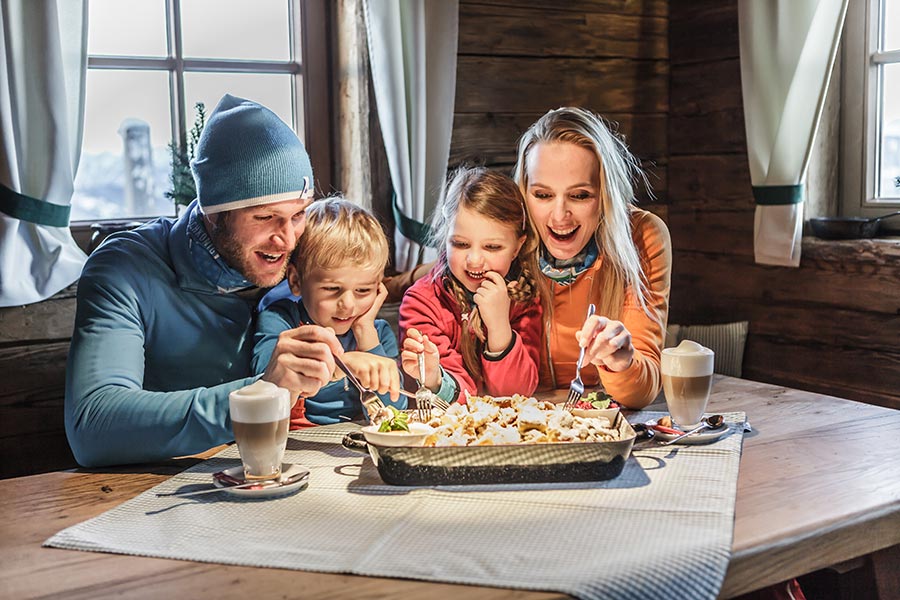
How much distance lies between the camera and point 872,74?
3.00 m

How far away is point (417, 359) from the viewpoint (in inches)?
69.2

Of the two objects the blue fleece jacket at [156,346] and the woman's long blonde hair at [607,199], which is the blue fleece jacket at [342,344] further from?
the woman's long blonde hair at [607,199]

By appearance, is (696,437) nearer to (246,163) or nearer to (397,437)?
(397,437)

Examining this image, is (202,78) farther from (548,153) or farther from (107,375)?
(107,375)

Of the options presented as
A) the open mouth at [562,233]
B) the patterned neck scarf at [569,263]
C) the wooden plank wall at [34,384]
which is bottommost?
the wooden plank wall at [34,384]

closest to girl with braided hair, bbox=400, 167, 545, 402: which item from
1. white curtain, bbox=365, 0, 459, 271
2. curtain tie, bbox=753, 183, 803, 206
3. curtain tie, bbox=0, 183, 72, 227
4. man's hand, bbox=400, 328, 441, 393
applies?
man's hand, bbox=400, 328, 441, 393

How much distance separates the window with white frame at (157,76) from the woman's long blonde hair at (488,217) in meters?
1.09

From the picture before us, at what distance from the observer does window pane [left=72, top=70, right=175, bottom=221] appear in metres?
2.72

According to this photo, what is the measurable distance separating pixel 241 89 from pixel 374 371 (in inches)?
60.7

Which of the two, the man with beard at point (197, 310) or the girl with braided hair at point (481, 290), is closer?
the man with beard at point (197, 310)

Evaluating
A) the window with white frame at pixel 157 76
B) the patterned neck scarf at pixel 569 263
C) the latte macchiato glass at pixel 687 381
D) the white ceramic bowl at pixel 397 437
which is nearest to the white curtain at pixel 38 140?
the window with white frame at pixel 157 76

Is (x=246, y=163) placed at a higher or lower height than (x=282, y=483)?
higher

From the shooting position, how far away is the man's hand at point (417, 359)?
1759mm

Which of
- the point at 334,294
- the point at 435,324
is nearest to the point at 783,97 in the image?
the point at 435,324
